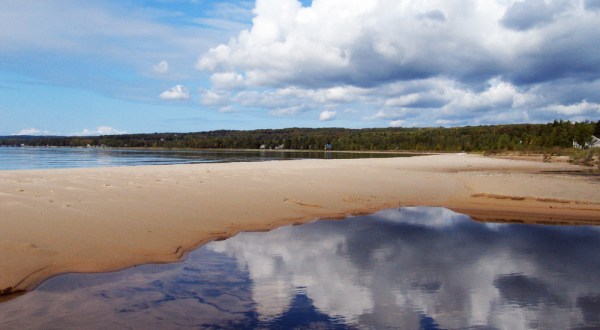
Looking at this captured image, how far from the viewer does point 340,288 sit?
657cm

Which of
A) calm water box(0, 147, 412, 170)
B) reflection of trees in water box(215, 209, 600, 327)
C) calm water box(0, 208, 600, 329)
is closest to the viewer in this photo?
calm water box(0, 208, 600, 329)

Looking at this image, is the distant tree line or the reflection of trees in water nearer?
the reflection of trees in water

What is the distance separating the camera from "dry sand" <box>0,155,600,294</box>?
7.46m

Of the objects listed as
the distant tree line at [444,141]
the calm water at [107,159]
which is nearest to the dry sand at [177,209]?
the calm water at [107,159]

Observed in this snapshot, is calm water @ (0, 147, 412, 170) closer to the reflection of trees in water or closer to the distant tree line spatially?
the reflection of trees in water

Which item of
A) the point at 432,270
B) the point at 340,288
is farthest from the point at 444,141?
the point at 340,288

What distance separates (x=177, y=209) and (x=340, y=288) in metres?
6.42

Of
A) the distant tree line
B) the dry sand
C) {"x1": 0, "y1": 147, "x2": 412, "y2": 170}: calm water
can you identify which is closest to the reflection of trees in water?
the dry sand

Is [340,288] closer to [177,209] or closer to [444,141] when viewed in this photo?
[177,209]

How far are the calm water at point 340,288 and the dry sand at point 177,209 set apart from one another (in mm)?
789

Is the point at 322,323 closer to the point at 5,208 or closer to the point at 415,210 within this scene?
the point at 5,208

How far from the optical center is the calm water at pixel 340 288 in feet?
17.5

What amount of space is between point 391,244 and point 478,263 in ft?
6.29

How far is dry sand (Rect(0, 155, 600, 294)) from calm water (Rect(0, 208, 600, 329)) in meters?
0.79
